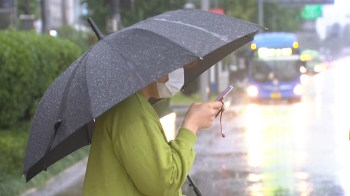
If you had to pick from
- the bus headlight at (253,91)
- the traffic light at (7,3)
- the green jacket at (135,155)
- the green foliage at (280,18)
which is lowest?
the green foliage at (280,18)

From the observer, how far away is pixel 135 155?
3.08 meters

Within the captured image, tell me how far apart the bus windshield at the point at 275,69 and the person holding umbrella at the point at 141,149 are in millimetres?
28070

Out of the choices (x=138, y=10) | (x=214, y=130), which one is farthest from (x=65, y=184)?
(x=138, y=10)

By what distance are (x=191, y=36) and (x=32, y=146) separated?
37.9 inches

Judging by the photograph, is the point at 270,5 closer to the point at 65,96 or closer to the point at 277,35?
the point at 277,35

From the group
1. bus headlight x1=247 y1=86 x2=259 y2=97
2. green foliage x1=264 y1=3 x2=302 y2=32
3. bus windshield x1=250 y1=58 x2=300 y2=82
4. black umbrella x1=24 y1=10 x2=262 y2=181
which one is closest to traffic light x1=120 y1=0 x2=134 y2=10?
black umbrella x1=24 y1=10 x2=262 y2=181

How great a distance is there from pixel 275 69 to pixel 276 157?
1831cm

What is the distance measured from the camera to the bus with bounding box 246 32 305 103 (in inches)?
1218

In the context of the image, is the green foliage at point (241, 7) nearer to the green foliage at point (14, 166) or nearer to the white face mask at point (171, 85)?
the green foliage at point (14, 166)

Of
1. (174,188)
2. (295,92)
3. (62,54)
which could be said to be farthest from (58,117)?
(295,92)

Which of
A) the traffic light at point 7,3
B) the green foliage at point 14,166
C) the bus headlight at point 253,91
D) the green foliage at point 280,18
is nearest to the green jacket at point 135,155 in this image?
the green foliage at point 14,166

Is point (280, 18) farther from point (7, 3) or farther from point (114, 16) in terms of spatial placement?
point (7, 3)

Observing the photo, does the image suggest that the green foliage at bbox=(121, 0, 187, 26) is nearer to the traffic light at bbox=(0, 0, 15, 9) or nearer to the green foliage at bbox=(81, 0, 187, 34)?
the green foliage at bbox=(81, 0, 187, 34)

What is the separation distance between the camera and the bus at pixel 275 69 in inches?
1218
